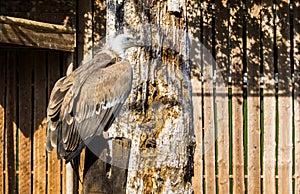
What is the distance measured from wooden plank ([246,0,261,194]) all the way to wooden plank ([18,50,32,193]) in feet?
7.51

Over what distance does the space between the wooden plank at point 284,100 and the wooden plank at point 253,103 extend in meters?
0.21

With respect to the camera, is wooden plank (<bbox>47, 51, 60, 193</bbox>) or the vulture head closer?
the vulture head

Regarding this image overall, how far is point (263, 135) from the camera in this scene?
7094 millimetres

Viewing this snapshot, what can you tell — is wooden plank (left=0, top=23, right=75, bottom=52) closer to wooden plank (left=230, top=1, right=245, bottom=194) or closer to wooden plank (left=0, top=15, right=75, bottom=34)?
wooden plank (left=0, top=15, right=75, bottom=34)

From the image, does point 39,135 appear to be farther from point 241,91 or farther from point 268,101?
point 268,101

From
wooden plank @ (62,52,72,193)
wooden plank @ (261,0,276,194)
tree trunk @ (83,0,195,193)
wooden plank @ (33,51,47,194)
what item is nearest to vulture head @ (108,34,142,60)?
tree trunk @ (83,0,195,193)

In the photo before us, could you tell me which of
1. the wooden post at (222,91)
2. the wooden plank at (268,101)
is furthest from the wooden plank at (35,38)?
the wooden plank at (268,101)

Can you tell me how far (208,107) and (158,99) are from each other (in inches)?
153

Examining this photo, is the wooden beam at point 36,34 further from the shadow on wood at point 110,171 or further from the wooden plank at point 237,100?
the shadow on wood at point 110,171

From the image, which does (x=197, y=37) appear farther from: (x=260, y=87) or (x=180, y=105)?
(x=180, y=105)

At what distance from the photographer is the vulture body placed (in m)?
4.52

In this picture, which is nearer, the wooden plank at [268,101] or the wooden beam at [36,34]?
the wooden beam at [36,34]

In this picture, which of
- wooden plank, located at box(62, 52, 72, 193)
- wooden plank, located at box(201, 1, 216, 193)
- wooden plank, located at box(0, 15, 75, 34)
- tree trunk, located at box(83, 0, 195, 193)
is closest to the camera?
tree trunk, located at box(83, 0, 195, 193)

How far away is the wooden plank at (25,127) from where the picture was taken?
7.33m
